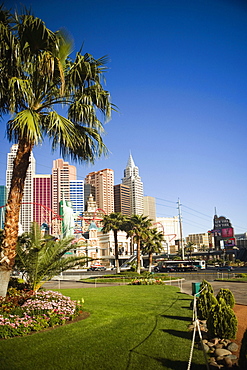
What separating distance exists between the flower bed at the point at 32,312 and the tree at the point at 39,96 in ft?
2.34

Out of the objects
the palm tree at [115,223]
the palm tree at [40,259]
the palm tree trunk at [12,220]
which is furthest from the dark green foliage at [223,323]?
the palm tree at [115,223]

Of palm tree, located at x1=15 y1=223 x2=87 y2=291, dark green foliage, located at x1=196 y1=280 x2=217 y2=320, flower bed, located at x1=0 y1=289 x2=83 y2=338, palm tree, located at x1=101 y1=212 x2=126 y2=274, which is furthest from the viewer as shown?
palm tree, located at x1=101 y1=212 x2=126 y2=274

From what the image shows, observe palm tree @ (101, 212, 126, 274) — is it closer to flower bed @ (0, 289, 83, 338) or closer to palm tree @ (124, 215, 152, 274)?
palm tree @ (124, 215, 152, 274)

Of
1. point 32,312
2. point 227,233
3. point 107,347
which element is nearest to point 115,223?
point 32,312

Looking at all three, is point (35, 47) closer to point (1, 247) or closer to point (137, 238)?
point (1, 247)

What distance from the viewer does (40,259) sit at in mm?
12391

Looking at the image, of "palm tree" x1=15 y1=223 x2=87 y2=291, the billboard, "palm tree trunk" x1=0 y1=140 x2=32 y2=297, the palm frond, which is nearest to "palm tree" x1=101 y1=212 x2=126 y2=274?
"palm tree" x1=15 y1=223 x2=87 y2=291

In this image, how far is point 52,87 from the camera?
11.2 meters

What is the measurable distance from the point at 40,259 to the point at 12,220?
280 centimetres

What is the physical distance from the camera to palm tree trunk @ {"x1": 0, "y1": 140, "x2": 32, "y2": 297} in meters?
10.1

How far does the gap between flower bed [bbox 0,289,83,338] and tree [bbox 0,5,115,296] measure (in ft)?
2.34

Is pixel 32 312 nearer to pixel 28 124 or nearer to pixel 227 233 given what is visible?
pixel 28 124

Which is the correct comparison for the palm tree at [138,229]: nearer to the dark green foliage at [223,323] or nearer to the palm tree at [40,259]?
the palm tree at [40,259]

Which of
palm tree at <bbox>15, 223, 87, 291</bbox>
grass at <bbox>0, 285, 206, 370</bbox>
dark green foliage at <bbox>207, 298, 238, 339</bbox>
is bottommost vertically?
grass at <bbox>0, 285, 206, 370</bbox>
